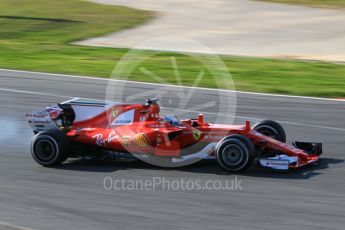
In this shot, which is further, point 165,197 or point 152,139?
point 152,139

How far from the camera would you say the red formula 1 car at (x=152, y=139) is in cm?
1016

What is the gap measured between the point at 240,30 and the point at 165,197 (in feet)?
59.7

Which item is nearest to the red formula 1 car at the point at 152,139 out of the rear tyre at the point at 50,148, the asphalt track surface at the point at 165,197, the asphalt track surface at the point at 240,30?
the rear tyre at the point at 50,148

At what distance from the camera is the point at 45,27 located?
26.6m

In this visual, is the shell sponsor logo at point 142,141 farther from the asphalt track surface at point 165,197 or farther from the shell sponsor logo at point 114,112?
the shell sponsor logo at point 114,112

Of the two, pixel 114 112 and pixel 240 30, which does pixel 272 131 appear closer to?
pixel 114 112

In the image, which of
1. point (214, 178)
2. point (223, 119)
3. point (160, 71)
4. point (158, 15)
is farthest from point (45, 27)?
point (214, 178)

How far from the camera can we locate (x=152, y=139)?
10570 mm

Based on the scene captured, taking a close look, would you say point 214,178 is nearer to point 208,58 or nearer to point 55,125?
point 55,125

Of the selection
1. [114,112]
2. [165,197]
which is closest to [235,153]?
[165,197]

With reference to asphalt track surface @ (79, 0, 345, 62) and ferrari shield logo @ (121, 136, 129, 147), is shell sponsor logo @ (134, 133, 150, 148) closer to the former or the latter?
ferrari shield logo @ (121, 136, 129, 147)

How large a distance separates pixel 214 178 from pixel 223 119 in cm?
469

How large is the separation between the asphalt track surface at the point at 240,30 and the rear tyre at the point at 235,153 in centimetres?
1234

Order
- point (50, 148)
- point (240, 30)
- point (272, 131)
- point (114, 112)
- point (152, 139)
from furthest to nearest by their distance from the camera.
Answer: point (240, 30)
point (272, 131)
point (114, 112)
point (50, 148)
point (152, 139)
